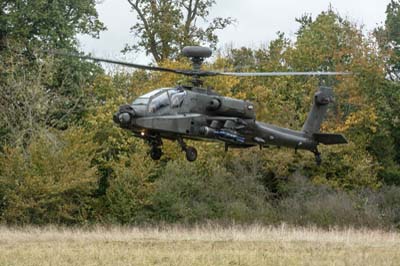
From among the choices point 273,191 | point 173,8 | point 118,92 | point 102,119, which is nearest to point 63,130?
point 102,119

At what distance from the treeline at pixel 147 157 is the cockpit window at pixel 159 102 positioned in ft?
67.8

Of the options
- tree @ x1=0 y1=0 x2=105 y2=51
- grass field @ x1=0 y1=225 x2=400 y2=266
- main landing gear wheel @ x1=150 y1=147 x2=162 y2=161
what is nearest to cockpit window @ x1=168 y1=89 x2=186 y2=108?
main landing gear wheel @ x1=150 y1=147 x2=162 y2=161

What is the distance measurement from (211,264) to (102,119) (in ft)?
89.0

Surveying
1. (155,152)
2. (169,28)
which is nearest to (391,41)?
(169,28)

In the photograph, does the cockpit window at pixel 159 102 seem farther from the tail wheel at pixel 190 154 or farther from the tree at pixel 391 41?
the tree at pixel 391 41

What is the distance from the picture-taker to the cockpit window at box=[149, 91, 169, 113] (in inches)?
906

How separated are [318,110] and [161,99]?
6.99 metres

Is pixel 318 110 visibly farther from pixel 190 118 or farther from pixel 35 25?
pixel 35 25

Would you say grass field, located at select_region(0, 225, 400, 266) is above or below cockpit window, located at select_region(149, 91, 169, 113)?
below

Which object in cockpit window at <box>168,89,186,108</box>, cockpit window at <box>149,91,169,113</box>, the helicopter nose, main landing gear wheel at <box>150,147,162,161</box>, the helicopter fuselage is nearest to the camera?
the helicopter nose

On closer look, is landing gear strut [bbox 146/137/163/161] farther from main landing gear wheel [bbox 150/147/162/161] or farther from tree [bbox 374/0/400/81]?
tree [bbox 374/0/400/81]

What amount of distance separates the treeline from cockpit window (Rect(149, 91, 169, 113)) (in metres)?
20.7

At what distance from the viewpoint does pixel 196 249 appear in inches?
1006

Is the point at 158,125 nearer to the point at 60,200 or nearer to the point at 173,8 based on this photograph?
the point at 60,200
